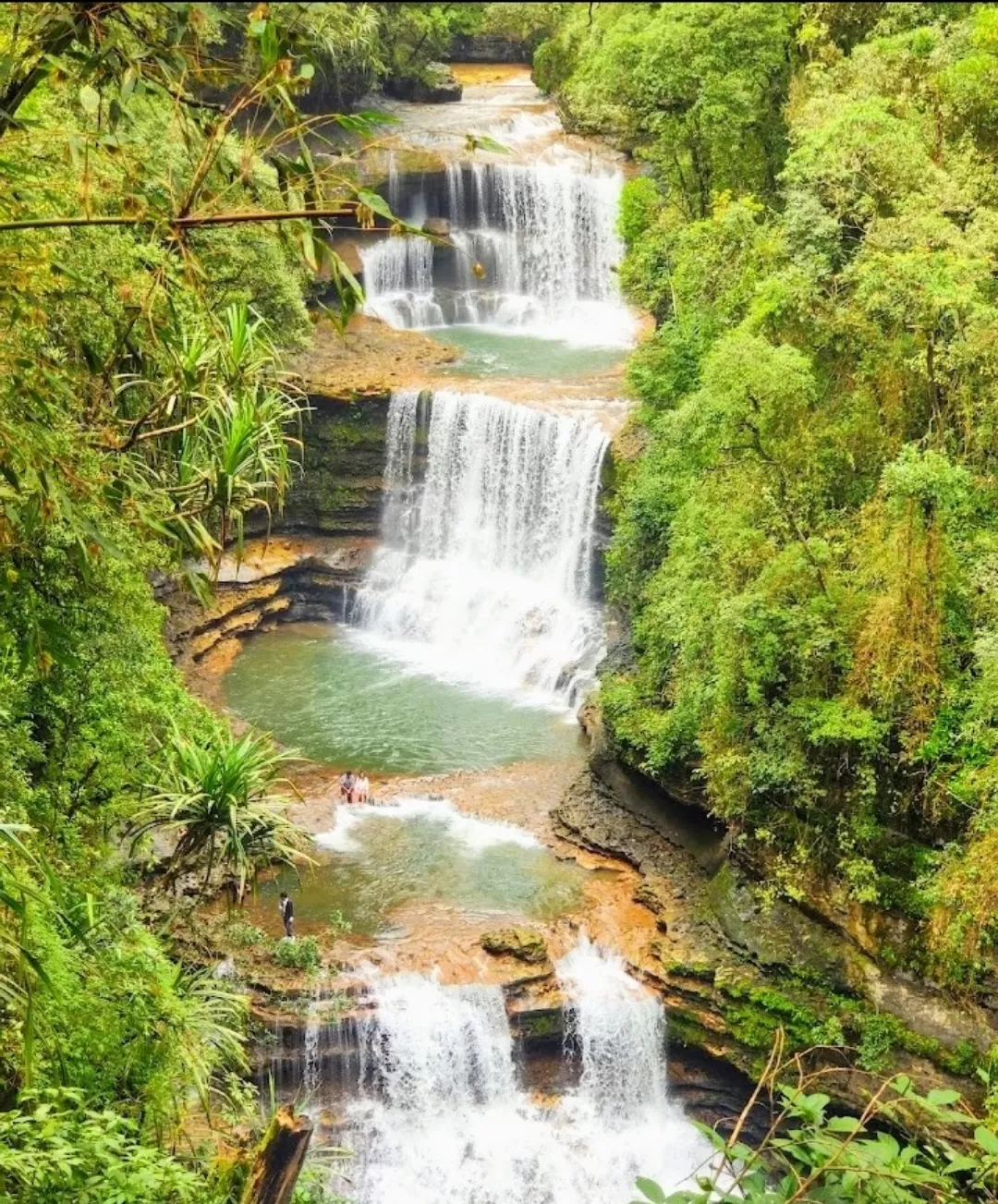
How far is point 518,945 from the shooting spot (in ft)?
46.4

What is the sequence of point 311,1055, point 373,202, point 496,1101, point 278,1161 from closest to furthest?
point 373,202
point 278,1161
point 311,1055
point 496,1101

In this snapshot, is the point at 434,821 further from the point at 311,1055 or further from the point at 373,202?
the point at 373,202

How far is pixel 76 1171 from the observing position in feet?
17.4

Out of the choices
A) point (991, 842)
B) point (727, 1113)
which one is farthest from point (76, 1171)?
point (727, 1113)

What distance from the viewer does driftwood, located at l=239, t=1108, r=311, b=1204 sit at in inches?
233

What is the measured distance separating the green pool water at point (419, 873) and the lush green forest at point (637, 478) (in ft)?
6.60

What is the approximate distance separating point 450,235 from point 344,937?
19.8m

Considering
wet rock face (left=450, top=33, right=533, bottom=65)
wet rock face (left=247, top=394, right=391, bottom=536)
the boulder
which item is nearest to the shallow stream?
the boulder

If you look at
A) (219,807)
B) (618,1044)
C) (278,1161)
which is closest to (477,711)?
(618,1044)

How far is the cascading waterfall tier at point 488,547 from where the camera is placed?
868 inches

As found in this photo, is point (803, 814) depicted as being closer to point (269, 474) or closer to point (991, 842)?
point (991, 842)

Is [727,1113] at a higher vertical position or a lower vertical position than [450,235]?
lower

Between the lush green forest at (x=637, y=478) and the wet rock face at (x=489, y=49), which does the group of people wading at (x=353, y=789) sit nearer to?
the lush green forest at (x=637, y=478)

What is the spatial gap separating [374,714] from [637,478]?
569cm
